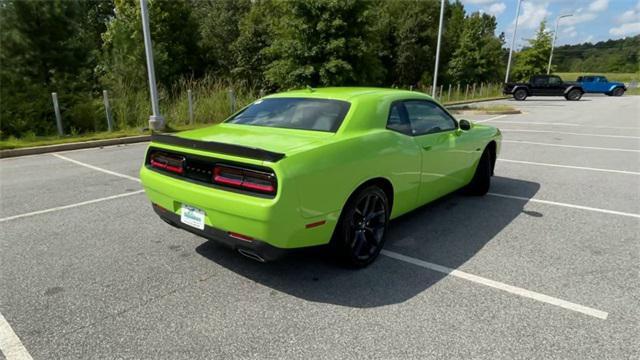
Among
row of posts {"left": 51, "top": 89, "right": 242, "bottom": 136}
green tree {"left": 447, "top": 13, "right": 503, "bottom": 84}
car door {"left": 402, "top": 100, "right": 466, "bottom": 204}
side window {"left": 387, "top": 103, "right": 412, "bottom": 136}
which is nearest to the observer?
side window {"left": 387, "top": 103, "right": 412, "bottom": 136}

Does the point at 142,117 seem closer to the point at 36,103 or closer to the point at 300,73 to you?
the point at 36,103

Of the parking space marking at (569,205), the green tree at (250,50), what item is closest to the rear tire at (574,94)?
the green tree at (250,50)

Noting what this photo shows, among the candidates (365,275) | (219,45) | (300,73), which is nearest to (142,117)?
(300,73)

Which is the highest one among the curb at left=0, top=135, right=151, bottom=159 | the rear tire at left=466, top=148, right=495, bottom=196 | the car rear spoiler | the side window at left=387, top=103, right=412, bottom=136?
the side window at left=387, top=103, right=412, bottom=136

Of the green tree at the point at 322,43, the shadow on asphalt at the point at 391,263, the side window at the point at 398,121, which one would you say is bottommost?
the shadow on asphalt at the point at 391,263

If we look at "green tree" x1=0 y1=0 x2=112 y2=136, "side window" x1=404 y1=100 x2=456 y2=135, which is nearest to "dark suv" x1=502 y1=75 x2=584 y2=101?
"green tree" x1=0 y1=0 x2=112 y2=136

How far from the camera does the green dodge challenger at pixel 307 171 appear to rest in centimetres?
277

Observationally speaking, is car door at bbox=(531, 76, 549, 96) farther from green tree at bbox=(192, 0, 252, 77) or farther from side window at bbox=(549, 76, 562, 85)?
green tree at bbox=(192, 0, 252, 77)

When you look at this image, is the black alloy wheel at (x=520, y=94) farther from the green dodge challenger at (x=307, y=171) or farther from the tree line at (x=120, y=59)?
the green dodge challenger at (x=307, y=171)

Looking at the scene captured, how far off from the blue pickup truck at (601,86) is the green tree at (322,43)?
101 feet

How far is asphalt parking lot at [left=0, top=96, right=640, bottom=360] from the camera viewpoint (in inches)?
98.7

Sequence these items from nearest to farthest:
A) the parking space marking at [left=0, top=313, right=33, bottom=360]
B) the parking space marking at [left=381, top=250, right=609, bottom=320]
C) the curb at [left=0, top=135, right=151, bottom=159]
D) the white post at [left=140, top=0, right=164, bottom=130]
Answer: the parking space marking at [left=0, top=313, right=33, bottom=360] < the parking space marking at [left=381, top=250, right=609, bottom=320] < the curb at [left=0, top=135, right=151, bottom=159] < the white post at [left=140, top=0, right=164, bottom=130]

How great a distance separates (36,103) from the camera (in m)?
11.7

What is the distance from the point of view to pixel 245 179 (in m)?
2.86
